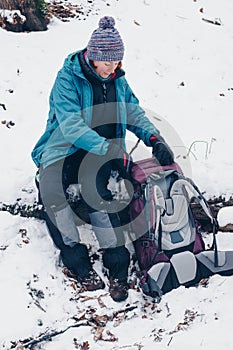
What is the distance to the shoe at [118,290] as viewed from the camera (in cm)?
400

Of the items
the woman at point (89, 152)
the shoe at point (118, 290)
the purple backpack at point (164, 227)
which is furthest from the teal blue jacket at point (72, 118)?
the shoe at point (118, 290)

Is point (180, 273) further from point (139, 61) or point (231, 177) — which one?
point (139, 61)

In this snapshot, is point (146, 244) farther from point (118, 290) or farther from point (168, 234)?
point (118, 290)

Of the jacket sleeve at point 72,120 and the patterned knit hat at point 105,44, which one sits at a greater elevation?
the patterned knit hat at point 105,44

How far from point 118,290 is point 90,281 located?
0.23 meters

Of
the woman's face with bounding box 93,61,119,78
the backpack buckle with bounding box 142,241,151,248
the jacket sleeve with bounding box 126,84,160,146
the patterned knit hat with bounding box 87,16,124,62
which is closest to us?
the patterned knit hat with bounding box 87,16,124,62

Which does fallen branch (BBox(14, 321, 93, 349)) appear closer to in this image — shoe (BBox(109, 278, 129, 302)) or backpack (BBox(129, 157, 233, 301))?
shoe (BBox(109, 278, 129, 302))

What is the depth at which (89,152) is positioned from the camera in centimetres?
416

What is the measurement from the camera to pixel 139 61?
6.29m

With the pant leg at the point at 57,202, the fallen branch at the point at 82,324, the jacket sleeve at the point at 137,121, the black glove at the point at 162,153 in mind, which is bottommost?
the fallen branch at the point at 82,324

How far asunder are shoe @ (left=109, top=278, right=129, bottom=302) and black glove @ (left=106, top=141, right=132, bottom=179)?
88cm

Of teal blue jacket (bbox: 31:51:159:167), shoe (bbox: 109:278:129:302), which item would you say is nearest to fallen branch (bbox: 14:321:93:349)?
shoe (bbox: 109:278:129:302)

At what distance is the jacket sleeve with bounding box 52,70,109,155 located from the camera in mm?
3947

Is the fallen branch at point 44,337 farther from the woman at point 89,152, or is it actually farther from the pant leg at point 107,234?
the pant leg at point 107,234
